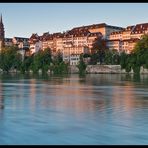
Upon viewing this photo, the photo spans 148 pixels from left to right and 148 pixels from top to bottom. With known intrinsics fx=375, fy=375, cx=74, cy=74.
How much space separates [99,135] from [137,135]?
1.03m

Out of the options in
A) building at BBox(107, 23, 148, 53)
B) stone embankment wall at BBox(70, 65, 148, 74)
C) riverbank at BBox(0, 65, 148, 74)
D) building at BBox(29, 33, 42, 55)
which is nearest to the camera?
riverbank at BBox(0, 65, 148, 74)

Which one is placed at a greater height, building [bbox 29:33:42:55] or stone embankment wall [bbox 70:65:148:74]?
building [bbox 29:33:42:55]

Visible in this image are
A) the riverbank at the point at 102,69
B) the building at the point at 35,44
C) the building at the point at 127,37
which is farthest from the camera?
the building at the point at 35,44

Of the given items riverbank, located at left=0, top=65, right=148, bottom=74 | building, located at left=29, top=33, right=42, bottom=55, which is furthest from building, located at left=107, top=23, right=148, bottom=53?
building, located at left=29, top=33, right=42, bottom=55

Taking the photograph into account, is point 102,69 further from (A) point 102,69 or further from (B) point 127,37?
(B) point 127,37

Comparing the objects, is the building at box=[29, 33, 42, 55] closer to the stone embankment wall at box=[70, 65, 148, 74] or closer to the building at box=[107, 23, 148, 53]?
the building at box=[107, 23, 148, 53]

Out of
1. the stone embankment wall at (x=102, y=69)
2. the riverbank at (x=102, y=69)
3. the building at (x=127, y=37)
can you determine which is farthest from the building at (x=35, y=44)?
the stone embankment wall at (x=102, y=69)

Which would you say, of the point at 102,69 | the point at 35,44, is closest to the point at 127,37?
the point at 102,69

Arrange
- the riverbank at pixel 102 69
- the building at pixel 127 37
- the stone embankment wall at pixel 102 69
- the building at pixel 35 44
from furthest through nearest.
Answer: the building at pixel 35 44 < the building at pixel 127 37 < the stone embankment wall at pixel 102 69 < the riverbank at pixel 102 69

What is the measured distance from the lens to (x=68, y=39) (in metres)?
133

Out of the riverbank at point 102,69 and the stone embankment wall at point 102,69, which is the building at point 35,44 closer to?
the riverbank at point 102,69
